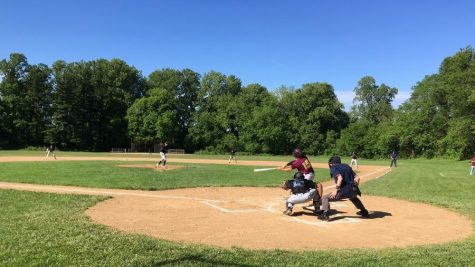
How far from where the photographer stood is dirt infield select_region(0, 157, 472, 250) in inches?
328

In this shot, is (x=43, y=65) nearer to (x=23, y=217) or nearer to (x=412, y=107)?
(x=412, y=107)

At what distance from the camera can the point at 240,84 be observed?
94875mm

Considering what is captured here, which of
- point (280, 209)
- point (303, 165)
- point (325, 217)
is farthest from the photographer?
point (280, 209)

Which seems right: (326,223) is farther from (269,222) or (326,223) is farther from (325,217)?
(269,222)

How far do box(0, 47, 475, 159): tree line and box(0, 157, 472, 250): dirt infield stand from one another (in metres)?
61.8

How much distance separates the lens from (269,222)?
33.2 feet

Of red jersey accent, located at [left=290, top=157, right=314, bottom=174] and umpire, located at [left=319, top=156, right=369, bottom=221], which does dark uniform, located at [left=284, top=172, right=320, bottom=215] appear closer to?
red jersey accent, located at [left=290, top=157, right=314, bottom=174]

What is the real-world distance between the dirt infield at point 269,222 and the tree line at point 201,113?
2432 inches

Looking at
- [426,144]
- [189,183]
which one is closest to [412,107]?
[426,144]

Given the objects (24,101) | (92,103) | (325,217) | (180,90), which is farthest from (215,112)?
(325,217)

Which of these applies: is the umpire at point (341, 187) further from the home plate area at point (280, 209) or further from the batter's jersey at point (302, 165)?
the batter's jersey at point (302, 165)

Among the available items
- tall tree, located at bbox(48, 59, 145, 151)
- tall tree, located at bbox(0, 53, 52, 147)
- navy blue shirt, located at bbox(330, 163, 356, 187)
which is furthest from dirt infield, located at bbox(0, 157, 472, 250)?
tall tree, located at bbox(0, 53, 52, 147)

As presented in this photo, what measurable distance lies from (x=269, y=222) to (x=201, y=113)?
79.5 metres

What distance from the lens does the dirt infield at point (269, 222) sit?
8.32 meters
